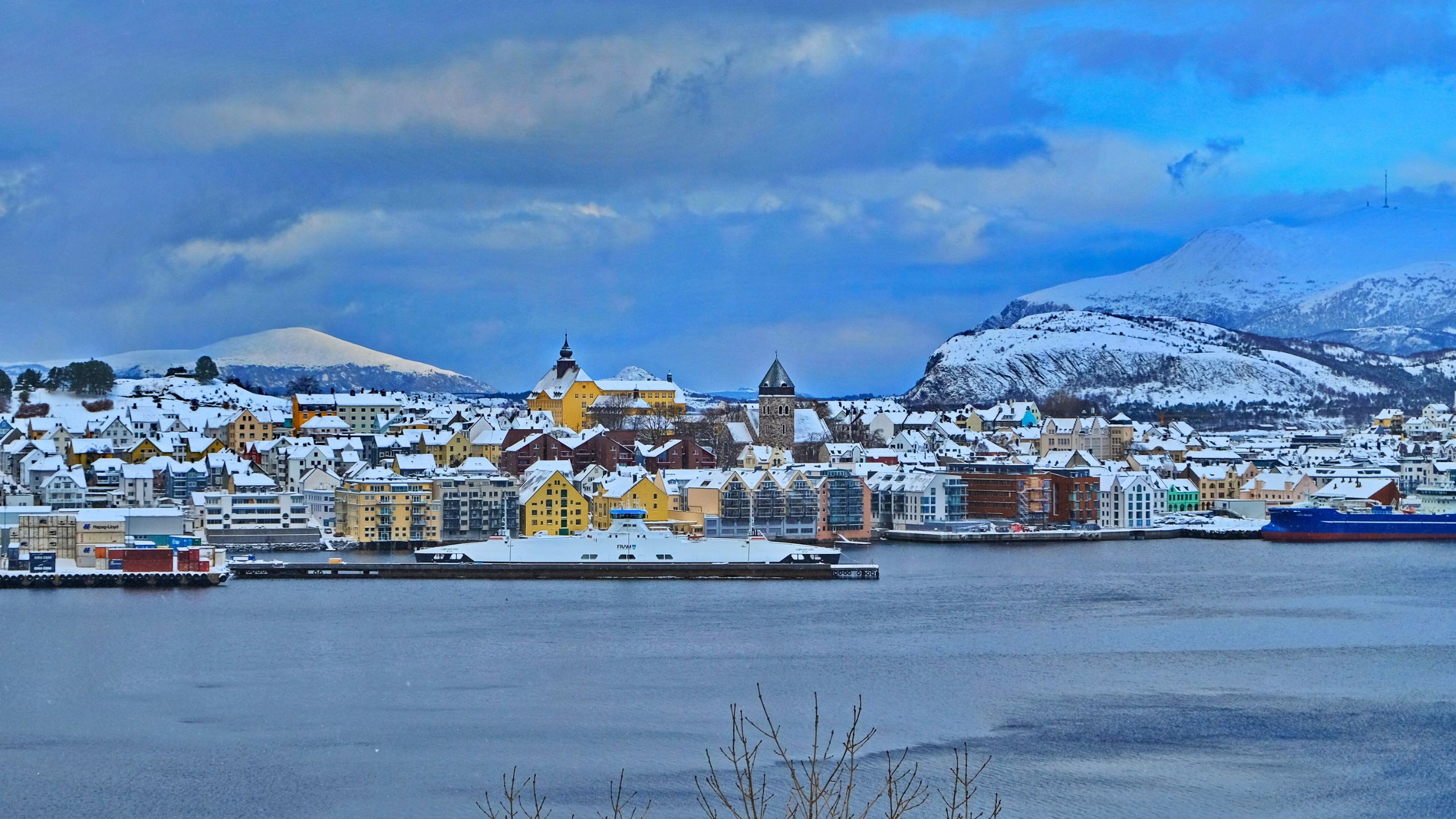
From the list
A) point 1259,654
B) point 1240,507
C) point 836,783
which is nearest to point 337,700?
point 836,783

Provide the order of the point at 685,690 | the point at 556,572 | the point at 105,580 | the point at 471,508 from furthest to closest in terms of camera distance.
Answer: the point at 471,508
the point at 556,572
the point at 105,580
the point at 685,690

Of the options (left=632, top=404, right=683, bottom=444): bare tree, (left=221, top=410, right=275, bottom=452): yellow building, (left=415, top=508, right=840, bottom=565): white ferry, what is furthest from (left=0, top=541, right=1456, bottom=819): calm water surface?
(left=221, top=410, right=275, bottom=452): yellow building

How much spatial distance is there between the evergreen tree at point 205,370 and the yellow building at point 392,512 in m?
21.4

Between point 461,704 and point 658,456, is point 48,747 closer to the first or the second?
point 461,704

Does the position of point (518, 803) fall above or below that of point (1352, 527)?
below

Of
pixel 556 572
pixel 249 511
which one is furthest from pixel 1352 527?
pixel 249 511

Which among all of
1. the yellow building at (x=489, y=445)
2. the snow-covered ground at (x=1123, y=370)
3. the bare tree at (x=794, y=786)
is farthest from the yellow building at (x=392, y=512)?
the snow-covered ground at (x=1123, y=370)

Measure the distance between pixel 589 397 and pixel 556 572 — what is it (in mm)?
21316

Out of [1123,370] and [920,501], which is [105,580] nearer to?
[920,501]

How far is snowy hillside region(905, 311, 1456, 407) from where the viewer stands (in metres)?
68.8

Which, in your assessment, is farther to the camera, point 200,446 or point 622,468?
point 200,446

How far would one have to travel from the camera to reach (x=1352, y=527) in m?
28.7

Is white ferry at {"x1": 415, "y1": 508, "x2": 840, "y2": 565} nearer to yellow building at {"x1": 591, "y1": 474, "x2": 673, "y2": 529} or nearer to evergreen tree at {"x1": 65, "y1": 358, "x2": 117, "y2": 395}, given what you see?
yellow building at {"x1": 591, "y1": 474, "x2": 673, "y2": 529}

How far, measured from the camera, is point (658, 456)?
3272 cm
